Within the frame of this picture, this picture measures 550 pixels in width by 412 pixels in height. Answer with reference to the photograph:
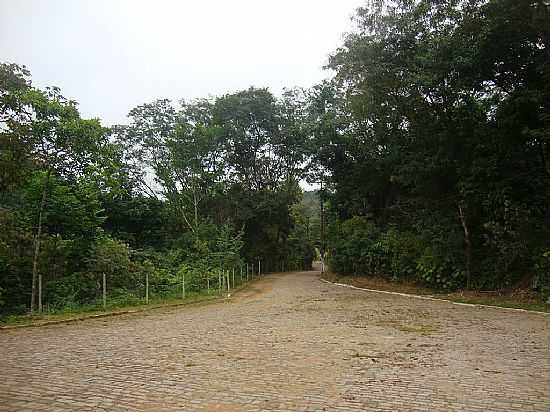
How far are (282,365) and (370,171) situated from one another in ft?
81.7

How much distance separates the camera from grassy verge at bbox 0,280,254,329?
40.9ft

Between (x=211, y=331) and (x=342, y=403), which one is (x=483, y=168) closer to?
(x=211, y=331)

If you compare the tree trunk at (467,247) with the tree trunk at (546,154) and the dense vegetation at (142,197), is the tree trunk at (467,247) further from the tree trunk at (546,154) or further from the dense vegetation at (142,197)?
the dense vegetation at (142,197)

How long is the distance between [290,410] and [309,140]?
27755 millimetres

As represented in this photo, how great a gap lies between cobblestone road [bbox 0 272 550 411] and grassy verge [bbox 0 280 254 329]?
0.87m

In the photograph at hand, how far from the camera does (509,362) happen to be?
7.32 m

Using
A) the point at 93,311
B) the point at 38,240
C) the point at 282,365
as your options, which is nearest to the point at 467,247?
the point at 93,311

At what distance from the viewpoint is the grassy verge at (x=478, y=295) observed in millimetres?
15422

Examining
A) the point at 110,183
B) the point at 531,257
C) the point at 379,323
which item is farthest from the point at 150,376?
the point at 531,257

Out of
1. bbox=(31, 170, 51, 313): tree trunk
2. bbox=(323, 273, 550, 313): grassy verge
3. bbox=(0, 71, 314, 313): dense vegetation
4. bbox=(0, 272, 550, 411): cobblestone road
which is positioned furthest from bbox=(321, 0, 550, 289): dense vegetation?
bbox=(31, 170, 51, 313): tree trunk

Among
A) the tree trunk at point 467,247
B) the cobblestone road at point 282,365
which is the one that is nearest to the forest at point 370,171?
the tree trunk at point 467,247

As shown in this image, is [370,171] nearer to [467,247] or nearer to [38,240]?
[467,247]

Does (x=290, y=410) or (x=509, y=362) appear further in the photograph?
(x=509, y=362)

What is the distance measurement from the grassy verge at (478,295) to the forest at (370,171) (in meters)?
0.50
